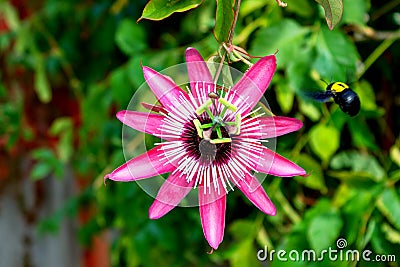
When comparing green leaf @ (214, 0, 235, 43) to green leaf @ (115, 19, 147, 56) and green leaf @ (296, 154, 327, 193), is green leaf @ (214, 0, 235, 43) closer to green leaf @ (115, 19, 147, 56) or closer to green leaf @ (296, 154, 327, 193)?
green leaf @ (296, 154, 327, 193)

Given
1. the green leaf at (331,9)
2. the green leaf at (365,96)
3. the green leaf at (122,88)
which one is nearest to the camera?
the green leaf at (331,9)

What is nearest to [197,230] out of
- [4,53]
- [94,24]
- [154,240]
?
[154,240]

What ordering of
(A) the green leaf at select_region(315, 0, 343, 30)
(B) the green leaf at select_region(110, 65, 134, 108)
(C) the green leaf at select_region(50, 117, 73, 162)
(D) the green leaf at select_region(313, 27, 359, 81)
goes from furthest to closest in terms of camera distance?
1. (C) the green leaf at select_region(50, 117, 73, 162)
2. (B) the green leaf at select_region(110, 65, 134, 108)
3. (D) the green leaf at select_region(313, 27, 359, 81)
4. (A) the green leaf at select_region(315, 0, 343, 30)

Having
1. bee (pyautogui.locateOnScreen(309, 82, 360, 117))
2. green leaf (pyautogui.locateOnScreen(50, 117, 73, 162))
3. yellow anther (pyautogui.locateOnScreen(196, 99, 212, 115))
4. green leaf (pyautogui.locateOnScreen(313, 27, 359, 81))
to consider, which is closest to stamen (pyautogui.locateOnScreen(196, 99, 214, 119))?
yellow anther (pyautogui.locateOnScreen(196, 99, 212, 115))
